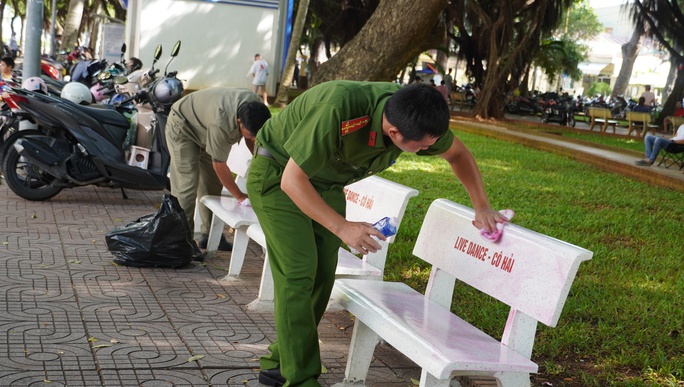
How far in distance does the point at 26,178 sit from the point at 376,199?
4532 mm

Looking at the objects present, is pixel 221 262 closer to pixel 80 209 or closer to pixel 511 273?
pixel 80 209

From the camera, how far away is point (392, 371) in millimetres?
4480

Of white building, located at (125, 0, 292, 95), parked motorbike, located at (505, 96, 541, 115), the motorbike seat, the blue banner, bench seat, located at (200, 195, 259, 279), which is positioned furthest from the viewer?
parked motorbike, located at (505, 96, 541, 115)

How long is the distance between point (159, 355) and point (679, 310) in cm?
331

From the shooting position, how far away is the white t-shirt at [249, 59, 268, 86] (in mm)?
24234

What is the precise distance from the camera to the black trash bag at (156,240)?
6102mm

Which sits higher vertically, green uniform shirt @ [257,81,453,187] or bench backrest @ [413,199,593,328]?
green uniform shirt @ [257,81,453,187]

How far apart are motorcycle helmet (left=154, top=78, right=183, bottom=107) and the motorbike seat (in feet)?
1.87

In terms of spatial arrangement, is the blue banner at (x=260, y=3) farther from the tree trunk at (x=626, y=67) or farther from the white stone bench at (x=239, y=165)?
the tree trunk at (x=626, y=67)

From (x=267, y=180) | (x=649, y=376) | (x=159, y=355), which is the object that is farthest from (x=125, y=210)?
(x=649, y=376)

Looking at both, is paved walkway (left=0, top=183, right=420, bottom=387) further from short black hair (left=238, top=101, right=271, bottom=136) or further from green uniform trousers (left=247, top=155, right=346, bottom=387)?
short black hair (left=238, top=101, right=271, bottom=136)

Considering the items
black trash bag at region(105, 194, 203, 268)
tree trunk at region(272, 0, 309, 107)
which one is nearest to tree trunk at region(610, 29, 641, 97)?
tree trunk at region(272, 0, 309, 107)

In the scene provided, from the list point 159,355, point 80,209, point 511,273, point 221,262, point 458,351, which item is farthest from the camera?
point 80,209

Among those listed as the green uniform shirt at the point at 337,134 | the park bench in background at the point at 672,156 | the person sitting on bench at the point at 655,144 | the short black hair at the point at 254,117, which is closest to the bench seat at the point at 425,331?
the green uniform shirt at the point at 337,134
